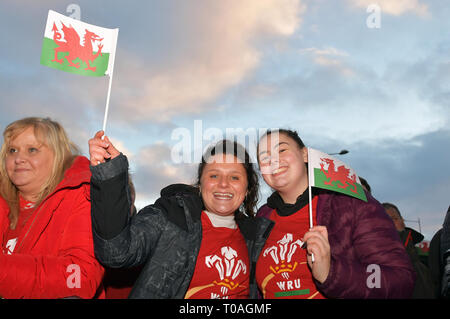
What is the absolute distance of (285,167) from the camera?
11.6ft

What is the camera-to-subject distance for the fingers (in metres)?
2.61

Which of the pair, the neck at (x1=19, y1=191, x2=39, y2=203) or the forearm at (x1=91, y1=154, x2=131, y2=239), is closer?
the forearm at (x1=91, y1=154, x2=131, y2=239)

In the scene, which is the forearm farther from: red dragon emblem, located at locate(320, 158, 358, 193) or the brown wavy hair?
red dragon emblem, located at locate(320, 158, 358, 193)

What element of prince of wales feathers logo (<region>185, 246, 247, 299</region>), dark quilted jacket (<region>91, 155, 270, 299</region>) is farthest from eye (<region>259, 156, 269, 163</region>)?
prince of wales feathers logo (<region>185, 246, 247, 299</region>)

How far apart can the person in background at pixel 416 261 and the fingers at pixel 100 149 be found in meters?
3.56

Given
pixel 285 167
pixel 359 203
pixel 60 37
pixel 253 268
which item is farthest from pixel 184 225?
pixel 60 37

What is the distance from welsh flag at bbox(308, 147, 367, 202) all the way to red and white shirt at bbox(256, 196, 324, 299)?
34cm

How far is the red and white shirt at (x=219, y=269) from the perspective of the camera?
3154 mm

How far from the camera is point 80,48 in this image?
3.07 m

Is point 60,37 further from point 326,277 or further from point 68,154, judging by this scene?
point 326,277

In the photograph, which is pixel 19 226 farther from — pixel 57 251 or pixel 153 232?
pixel 153 232

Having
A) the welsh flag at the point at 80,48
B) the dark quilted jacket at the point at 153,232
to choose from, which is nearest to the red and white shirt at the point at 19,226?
the dark quilted jacket at the point at 153,232

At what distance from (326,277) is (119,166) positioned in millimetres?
1655
